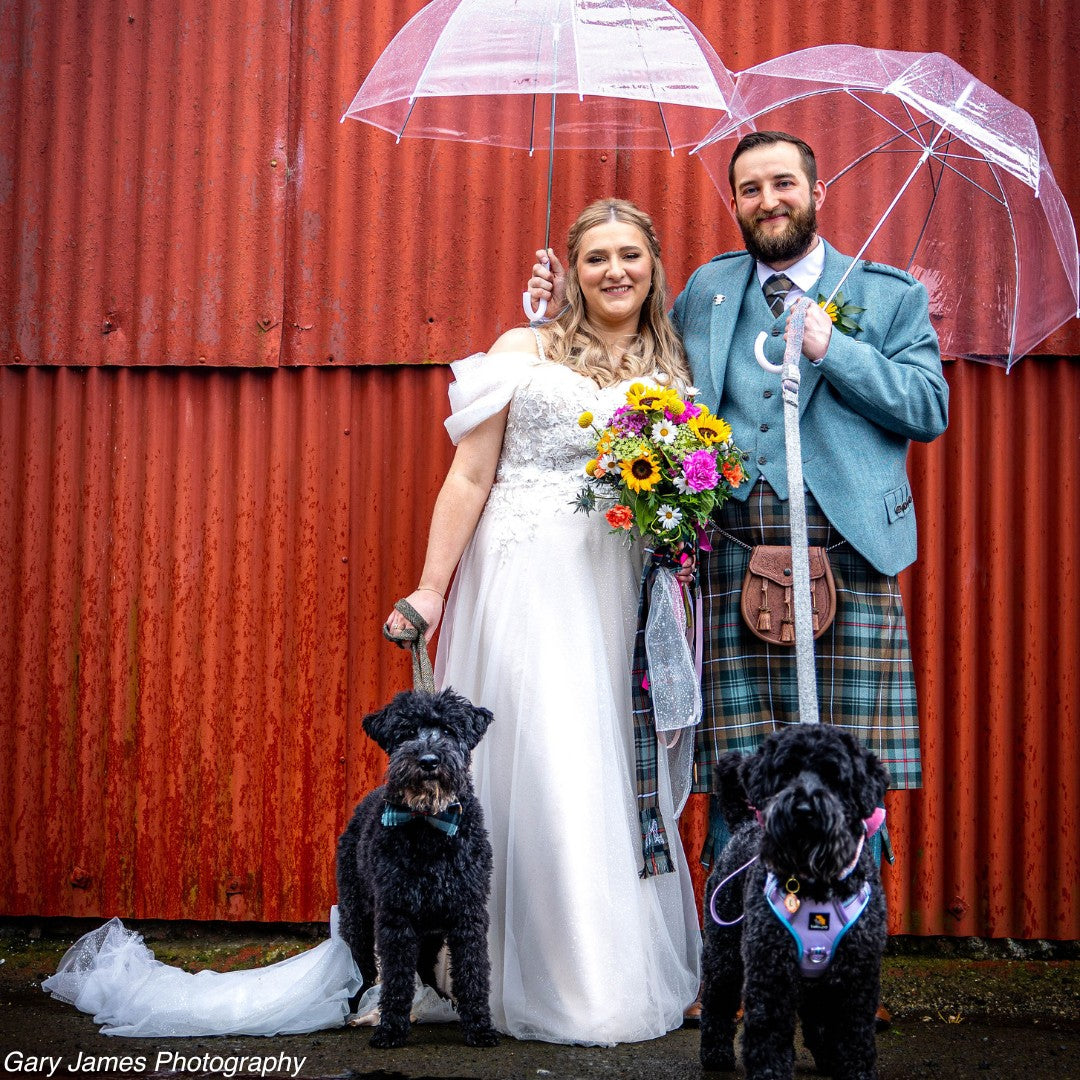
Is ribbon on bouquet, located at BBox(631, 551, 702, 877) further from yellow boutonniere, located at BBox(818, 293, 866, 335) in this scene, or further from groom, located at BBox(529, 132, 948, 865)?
yellow boutonniere, located at BBox(818, 293, 866, 335)

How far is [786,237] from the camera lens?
336cm

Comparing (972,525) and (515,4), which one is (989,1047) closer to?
(972,525)

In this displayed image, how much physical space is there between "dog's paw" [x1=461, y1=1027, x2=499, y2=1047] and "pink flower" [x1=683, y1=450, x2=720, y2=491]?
1.69 m

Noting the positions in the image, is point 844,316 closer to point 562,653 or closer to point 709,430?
point 709,430

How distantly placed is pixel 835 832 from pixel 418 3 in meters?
3.61

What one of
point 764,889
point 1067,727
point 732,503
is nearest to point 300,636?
point 732,503

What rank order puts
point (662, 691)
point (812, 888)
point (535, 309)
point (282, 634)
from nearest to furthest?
1. point (812, 888)
2. point (662, 691)
3. point (535, 309)
4. point (282, 634)

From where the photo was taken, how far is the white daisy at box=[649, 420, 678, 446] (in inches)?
126

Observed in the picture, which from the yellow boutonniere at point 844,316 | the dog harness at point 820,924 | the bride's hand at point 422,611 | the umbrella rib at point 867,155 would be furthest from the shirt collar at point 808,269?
the dog harness at point 820,924

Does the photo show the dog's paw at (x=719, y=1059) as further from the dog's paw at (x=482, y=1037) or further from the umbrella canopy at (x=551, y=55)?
the umbrella canopy at (x=551, y=55)

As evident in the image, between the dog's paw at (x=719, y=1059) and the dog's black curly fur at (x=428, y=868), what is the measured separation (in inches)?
24.6

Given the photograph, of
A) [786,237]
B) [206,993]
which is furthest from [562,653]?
[206,993]

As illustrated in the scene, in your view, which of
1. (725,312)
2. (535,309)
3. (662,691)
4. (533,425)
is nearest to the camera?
(662,691)

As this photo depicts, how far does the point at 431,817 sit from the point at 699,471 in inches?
49.4
